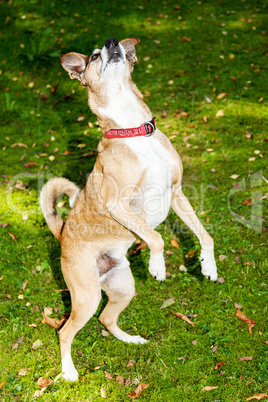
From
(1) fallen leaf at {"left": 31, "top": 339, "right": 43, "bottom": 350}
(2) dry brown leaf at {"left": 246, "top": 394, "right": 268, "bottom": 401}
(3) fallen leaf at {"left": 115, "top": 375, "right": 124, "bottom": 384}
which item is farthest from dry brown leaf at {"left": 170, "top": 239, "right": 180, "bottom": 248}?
(2) dry brown leaf at {"left": 246, "top": 394, "right": 268, "bottom": 401}

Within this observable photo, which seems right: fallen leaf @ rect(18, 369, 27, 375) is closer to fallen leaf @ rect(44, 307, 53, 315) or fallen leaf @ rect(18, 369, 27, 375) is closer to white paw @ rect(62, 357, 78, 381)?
white paw @ rect(62, 357, 78, 381)

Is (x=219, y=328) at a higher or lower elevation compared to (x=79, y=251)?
lower

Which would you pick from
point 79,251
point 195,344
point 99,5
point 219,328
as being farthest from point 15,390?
point 99,5

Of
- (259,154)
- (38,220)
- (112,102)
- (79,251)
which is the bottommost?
(38,220)

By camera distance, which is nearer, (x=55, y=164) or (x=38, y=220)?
(x=38, y=220)

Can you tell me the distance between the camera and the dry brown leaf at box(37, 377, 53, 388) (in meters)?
3.95

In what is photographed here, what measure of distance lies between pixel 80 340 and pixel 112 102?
8.10 ft

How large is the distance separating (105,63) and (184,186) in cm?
289

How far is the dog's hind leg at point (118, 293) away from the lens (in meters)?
4.13

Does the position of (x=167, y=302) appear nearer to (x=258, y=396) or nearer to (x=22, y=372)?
(x=258, y=396)

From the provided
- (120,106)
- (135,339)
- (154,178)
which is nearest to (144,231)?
(154,178)

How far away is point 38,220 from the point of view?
20.0ft

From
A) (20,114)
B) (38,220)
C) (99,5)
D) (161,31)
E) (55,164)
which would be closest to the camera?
(38,220)

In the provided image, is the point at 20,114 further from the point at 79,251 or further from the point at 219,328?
the point at 219,328
